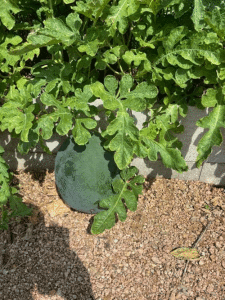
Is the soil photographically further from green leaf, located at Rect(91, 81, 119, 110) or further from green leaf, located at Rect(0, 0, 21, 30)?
green leaf, located at Rect(0, 0, 21, 30)

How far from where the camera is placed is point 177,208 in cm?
279

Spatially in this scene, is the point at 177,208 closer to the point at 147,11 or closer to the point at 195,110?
the point at 195,110

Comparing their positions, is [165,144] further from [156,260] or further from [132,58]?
[156,260]

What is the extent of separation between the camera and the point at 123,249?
102 inches

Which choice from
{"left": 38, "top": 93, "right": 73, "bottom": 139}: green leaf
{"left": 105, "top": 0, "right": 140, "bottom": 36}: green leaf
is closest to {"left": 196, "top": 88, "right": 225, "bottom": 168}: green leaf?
{"left": 105, "top": 0, "right": 140, "bottom": 36}: green leaf

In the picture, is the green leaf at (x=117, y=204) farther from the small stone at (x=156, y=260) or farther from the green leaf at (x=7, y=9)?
the green leaf at (x=7, y=9)

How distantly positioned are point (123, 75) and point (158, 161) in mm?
1015

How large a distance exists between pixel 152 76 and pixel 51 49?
69 centimetres

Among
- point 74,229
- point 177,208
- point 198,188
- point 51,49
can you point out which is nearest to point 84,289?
point 74,229

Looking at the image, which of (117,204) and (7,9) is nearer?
(7,9)

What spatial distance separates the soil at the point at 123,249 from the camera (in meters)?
2.39

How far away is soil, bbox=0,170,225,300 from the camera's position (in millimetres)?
2389

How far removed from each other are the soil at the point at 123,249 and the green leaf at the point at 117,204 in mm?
395

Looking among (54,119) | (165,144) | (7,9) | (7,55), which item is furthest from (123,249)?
(7,9)
